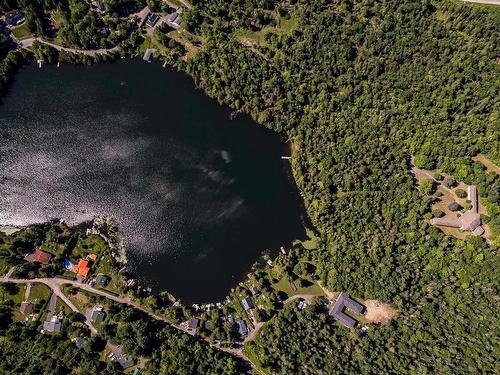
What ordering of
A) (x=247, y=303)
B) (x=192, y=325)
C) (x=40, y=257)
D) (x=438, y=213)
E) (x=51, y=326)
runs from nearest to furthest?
(x=51, y=326), (x=192, y=325), (x=40, y=257), (x=438, y=213), (x=247, y=303)

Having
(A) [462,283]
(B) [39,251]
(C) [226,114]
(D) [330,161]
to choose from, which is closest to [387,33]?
(D) [330,161]

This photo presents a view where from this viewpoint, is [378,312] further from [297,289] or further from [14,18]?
[14,18]

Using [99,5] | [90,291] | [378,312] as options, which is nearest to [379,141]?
[378,312]

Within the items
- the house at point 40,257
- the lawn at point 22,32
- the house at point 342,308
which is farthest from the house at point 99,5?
the house at point 342,308

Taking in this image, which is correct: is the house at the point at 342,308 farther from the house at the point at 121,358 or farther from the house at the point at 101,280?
the house at the point at 101,280

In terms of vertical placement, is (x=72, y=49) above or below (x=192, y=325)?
above

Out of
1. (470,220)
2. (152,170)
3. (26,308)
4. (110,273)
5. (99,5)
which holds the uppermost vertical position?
(99,5)

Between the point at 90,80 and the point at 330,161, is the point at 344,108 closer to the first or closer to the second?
the point at 330,161
